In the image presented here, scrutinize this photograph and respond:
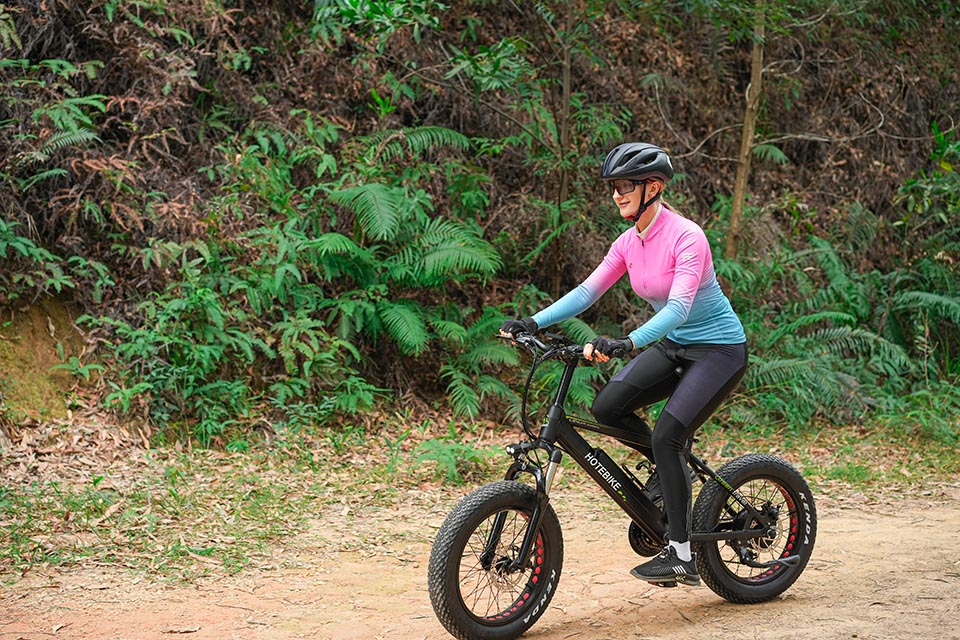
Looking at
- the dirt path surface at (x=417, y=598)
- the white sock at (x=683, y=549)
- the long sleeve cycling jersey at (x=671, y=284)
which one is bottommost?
the dirt path surface at (x=417, y=598)

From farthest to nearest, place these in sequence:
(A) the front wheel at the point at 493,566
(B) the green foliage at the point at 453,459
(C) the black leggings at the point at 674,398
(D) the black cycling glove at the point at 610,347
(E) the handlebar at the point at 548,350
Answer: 1. (B) the green foliage at the point at 453,459
2. (C) the black leggings at the point at 674,398
3. (E) the handlebar at the point at 548,350
4. (A) the front wheel at the point at 493,566
5. (D) the black cycling glove at the point at 610,347

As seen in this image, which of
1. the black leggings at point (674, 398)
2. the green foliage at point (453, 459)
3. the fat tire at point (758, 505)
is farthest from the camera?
the green foliage at point (453, 459)

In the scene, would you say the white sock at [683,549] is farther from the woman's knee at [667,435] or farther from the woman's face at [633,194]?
the woman's face at [633,194]

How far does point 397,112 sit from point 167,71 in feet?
9.29

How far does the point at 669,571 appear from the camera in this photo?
4.72m

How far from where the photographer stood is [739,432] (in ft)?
32.0

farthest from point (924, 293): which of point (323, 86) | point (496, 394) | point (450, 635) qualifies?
point (450, 635)

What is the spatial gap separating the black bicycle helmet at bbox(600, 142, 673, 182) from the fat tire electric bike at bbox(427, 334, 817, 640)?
33.5 inches

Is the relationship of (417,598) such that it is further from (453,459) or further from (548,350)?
(453,459)

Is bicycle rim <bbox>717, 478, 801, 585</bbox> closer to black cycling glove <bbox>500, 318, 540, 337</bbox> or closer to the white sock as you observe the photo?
the white sock

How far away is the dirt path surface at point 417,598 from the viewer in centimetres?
485

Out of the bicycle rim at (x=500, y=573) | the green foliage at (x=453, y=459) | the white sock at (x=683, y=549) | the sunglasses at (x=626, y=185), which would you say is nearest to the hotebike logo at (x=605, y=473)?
the white sock at (x=683, y=549)

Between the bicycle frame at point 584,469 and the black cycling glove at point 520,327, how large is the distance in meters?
0.16

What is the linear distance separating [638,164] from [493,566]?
2.04 metres
